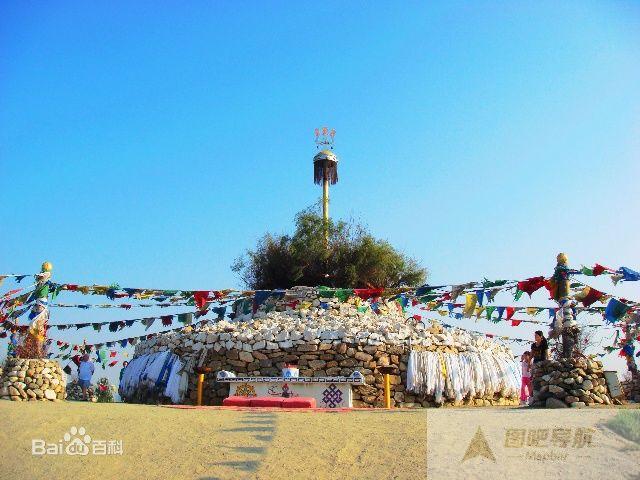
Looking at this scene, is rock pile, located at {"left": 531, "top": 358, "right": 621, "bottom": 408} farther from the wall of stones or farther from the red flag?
the wall of stones

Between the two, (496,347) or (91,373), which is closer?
(91,373)

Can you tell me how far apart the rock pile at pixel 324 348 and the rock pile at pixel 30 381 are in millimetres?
5536

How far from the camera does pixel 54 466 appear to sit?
7746mm

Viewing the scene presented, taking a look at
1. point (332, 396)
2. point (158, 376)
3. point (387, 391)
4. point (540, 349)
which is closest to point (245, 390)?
point (332, 396)

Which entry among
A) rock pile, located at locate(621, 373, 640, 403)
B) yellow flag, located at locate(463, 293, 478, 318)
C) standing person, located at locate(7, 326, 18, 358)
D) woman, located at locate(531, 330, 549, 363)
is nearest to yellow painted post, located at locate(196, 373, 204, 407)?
standing person, located at locate(7, 326, 18, 358)

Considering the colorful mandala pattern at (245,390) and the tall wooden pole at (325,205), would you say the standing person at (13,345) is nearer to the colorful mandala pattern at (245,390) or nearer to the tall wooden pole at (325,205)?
the colorful mandala pattern at (245,390)

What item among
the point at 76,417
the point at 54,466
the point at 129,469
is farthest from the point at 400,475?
the point at 76,417

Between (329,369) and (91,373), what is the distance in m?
6.53

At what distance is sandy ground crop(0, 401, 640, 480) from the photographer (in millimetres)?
7176

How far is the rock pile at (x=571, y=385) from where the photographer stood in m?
11.0

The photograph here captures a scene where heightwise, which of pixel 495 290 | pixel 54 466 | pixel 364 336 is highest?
pixel 495 290

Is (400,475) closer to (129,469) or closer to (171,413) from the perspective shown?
(129,469)

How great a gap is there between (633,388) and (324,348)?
8678 millimetres

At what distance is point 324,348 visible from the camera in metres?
17.5
